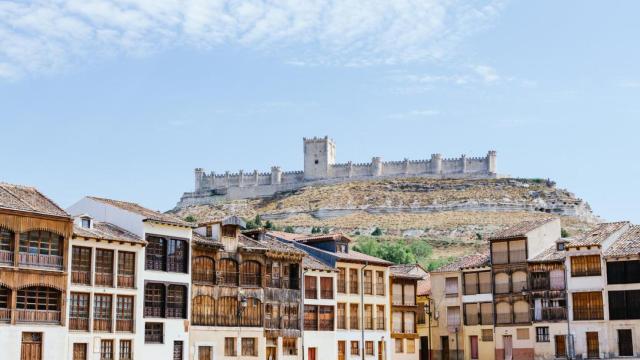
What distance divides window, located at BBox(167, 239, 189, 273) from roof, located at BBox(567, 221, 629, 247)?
94.4 ft

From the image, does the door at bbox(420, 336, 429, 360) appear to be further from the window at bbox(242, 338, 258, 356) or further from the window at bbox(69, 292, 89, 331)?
the window at bbox(69, 292, 89, 331)

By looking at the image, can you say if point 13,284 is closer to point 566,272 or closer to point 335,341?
point 335,341

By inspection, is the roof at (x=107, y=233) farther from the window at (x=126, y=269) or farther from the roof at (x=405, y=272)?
the roof at (x=405, y=272)

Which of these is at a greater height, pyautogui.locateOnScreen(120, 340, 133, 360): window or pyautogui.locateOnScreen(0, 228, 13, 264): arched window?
pyautogui.locateOnScreen(0, 228, 13, 264): arched window

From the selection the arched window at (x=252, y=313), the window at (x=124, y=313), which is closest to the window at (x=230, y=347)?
the arched window at (x=252, y=313)

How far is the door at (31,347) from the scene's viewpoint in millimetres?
49906

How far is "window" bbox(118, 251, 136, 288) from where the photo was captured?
2179 inches

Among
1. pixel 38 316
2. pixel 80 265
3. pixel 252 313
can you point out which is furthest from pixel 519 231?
pixel 38 316

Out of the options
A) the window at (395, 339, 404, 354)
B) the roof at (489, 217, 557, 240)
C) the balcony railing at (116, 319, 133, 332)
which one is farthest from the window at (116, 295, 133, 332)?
the roof at (489, 217, 557, 240)

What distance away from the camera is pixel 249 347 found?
206 feet

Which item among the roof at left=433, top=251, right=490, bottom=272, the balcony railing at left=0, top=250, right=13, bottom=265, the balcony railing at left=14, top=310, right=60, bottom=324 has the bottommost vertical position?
the balcony railing at left=14, top=310, right=60, bottom=324

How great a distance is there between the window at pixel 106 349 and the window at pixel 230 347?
900 cm

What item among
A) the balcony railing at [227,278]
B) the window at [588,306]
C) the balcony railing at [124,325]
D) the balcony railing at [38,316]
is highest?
the balcony railing at [227,278]

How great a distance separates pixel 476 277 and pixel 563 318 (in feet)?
28.1
